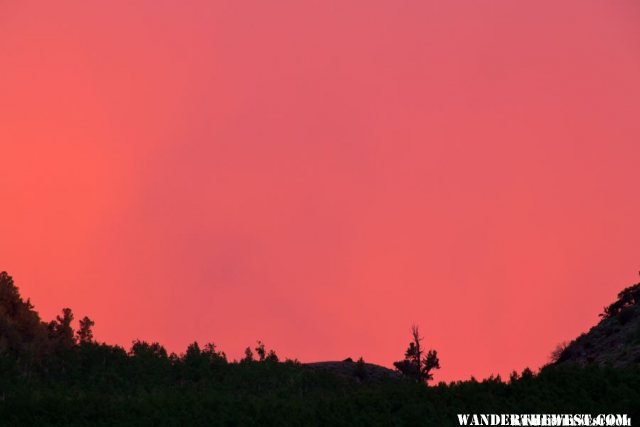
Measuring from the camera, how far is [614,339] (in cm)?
6612

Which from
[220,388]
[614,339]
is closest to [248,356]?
[220,388]

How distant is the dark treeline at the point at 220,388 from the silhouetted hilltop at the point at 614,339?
10828mm

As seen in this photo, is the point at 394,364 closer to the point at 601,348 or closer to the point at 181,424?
the point at 601,348

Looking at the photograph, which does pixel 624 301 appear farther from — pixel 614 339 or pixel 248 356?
pixel 248 356

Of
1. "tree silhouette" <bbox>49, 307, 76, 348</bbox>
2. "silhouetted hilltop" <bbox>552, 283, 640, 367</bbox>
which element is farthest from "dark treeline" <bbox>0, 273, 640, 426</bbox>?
"silhouetted hilltop" <bbox>552, 283, 640, 367</bbox>

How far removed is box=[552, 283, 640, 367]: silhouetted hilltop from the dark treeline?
426 inches

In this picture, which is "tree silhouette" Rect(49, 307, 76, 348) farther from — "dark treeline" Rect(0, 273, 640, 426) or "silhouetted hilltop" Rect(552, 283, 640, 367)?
"silhouetted hilltop" Rect(552, 283, 640, 367)

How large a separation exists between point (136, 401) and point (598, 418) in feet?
77.5

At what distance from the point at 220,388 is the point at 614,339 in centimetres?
2680

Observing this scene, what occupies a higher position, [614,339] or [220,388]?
[614,339]

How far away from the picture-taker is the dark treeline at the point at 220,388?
4366 centimetres

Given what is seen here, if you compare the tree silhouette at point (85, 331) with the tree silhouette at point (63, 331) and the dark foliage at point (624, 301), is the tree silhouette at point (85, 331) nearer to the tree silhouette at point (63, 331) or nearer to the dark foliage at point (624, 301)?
the tree silhouette at point (63, 331)

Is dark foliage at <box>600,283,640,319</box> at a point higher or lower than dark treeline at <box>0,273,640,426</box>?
higher

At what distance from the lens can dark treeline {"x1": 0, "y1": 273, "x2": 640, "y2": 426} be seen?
1719 inches
